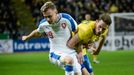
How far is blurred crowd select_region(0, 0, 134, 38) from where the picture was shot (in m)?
35.0

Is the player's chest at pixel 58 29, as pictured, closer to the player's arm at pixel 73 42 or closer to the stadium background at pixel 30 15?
the player's arm at pixel 73 42

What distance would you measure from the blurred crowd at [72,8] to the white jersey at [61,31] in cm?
2443

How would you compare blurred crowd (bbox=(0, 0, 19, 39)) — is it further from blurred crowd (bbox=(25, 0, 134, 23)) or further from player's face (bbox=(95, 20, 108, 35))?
player's face (bbox=(95, 20, 108, 35))

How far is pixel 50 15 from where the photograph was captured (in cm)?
959

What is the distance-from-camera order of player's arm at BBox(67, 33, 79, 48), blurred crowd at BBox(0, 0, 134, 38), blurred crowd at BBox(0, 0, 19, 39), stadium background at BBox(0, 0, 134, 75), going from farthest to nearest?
blurred crowd at BBox(0, 0, 134, 38)
blurred crowd at BBox(0, 0, 19, 39)
stadium background at BBox(0, 0, 134, 75)
player's arm at BBox(67, 33, 79, 48)

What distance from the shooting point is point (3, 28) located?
3491 centimetres

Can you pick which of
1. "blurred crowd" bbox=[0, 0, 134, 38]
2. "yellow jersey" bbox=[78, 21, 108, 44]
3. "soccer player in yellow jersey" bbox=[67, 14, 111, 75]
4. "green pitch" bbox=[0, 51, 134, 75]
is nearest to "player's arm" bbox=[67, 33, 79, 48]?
"soccer player in yellow jersey" bbox=[67, 14, 111, 75]

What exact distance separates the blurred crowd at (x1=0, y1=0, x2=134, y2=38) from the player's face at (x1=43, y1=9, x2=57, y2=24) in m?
24.8

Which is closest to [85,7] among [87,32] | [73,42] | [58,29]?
[87,32]

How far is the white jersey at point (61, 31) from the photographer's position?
9970 mm

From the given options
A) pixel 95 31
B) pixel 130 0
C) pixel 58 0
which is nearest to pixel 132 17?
pixel 130 0

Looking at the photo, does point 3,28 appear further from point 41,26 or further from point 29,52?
point 41,26

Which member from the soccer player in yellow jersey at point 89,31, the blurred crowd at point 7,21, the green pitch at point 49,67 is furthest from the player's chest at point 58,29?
the blurred crowd at point 7,21

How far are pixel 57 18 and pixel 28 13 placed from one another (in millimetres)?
28053
